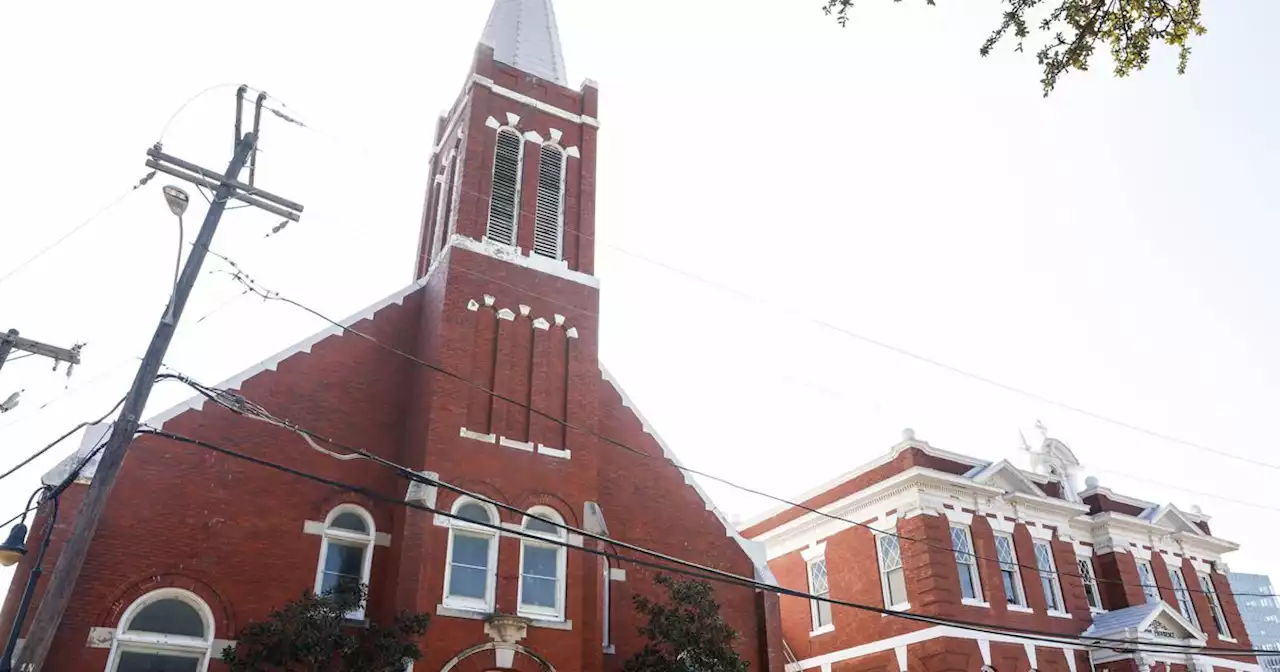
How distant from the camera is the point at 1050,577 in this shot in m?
31.7

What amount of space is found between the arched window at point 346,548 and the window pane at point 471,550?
1.82m

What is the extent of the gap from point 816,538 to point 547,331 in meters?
15.3

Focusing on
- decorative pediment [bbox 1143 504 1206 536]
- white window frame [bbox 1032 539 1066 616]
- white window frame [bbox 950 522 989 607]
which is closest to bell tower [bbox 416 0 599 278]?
white window frame [bbox 950 522 989 607]

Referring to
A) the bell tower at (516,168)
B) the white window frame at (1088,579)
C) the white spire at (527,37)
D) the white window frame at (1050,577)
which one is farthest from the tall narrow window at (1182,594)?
the white spire at (527,37)

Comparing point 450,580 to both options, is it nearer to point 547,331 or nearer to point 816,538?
point 547,331

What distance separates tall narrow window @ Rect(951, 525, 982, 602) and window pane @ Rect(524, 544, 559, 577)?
14.8 metres

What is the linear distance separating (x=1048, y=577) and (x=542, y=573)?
20191mm

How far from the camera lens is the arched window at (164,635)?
55.0ft

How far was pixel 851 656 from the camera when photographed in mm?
30297

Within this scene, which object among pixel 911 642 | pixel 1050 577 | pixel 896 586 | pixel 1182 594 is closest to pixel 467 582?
pixel 911 642

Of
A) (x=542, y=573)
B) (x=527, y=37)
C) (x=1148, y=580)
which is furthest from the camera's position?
(x=1148, y=580)

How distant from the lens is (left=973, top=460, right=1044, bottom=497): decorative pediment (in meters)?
31.1

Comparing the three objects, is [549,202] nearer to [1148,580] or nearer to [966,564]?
[966,564]

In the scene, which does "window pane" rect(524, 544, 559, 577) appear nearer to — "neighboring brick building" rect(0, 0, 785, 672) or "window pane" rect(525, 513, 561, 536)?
"neighboring brick building" rect(0, 0, 785, 672)
